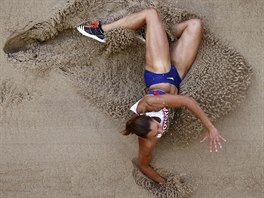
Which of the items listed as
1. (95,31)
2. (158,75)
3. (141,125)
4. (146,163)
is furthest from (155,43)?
(146,163)

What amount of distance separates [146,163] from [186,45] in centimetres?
54

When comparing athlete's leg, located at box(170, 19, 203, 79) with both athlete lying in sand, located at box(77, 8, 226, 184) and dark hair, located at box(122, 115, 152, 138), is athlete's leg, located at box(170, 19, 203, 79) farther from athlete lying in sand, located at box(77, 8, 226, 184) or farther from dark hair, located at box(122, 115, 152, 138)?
dark hair, located at box(122, 115, 152, 138)

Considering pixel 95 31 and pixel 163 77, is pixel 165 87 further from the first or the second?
pixel 95 31

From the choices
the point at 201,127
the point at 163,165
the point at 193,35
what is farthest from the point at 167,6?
the point at 163,165

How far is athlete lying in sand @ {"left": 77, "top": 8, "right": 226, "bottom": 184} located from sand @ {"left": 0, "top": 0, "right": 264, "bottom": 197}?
11 cm

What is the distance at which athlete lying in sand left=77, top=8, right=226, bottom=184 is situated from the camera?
6.63ft

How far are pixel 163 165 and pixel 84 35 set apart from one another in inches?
26.3

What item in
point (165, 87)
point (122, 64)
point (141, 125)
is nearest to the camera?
point (141, 125)

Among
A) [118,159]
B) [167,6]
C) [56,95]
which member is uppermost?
[167,6]

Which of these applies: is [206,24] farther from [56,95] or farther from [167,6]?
[56,95]

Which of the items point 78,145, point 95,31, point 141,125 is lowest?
point 78,145

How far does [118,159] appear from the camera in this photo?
224 centimetres

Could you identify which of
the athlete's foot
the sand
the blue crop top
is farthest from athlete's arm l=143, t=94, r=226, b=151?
the athlete's foot

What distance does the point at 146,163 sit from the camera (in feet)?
7.13
